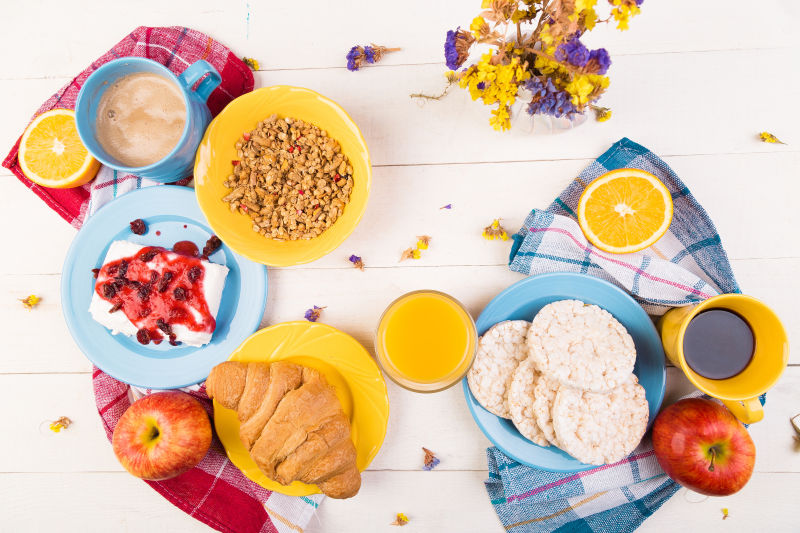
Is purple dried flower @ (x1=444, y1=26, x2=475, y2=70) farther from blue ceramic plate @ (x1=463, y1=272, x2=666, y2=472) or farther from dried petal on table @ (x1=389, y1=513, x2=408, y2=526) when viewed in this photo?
dried petal on table @ (x1=389, y1=513, x2=408, y2=526)

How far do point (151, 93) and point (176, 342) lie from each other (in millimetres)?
628

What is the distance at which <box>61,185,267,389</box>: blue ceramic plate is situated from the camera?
4.26ft

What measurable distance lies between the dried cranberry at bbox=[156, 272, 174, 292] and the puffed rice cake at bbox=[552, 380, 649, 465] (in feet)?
3.20

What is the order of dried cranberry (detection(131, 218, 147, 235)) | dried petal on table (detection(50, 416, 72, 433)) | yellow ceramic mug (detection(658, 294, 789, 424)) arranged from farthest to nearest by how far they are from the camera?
1. dried petal on table (detection(50, 416, 72, 433))
2. dried cranberry (detection(131, 218, 147, 235))
3. yellow ceramic mug (detection(658, 294, 789, 424))

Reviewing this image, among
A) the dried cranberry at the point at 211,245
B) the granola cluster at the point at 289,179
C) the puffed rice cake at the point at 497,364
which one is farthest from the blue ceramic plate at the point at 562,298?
the dried cranberry at the point at 211,245

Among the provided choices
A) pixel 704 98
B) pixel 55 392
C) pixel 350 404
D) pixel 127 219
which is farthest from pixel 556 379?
pixel 55 392

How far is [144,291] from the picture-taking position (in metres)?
1.24

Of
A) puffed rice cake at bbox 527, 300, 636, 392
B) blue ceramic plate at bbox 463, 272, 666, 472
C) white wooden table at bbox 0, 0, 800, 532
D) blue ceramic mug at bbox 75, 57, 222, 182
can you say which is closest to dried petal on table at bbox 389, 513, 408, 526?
white wooden table at bbox 0, 0, 800, 532

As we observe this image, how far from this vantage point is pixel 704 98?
1.32 meters

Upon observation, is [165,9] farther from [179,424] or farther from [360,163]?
[179,424]

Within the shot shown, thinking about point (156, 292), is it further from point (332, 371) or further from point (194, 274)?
point (332, 371)

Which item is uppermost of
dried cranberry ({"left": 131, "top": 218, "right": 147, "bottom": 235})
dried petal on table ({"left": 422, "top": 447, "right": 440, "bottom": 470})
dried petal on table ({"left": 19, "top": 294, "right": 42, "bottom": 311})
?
dried cranberry ({"left": 131, "top": 218, "right": 147, "bottom": 235})

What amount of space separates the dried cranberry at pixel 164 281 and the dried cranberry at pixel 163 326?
8 cm

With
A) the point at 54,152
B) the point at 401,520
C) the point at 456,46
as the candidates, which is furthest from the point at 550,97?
the point at 54,152
